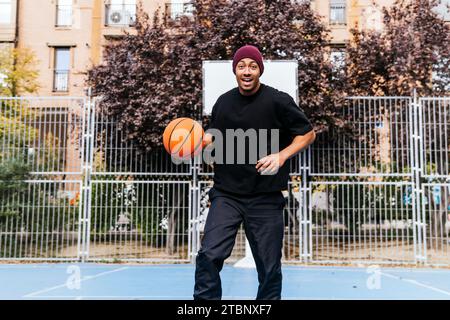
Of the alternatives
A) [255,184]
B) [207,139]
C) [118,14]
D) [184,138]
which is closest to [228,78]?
[184,138]

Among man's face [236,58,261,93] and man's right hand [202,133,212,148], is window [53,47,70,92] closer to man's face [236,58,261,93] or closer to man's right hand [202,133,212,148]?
man's right hand [202,133,212,148]

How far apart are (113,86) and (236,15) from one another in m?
2.68

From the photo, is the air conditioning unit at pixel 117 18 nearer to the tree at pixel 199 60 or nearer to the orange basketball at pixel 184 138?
the tree at pixel 199 60

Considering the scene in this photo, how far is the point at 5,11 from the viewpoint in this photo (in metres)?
19.0

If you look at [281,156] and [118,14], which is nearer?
[281,156]

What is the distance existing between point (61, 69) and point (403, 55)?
47.5ft

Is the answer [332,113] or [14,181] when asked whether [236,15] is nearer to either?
[332,113]

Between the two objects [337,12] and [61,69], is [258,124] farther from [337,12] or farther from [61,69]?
[61,69]

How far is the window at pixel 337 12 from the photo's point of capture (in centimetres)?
1711

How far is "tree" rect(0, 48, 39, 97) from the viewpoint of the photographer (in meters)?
13.7

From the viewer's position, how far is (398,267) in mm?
8008

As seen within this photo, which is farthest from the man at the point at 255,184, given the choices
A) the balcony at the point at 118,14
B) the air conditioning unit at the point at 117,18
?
the air conditioning unit at the point at 117,18

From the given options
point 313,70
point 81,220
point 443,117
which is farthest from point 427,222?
point 81,220

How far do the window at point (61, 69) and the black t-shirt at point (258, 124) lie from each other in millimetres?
17189
